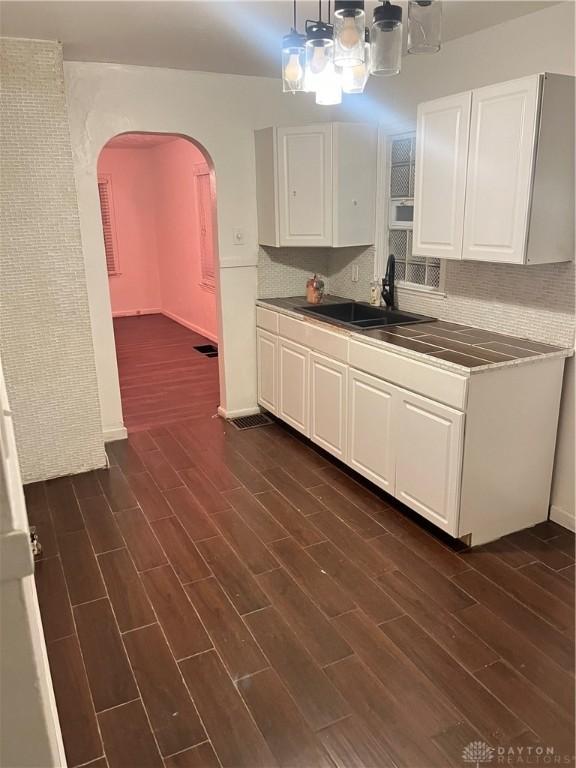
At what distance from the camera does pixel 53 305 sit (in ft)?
11.2

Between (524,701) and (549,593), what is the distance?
641mm

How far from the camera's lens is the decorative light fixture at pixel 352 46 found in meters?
1.66

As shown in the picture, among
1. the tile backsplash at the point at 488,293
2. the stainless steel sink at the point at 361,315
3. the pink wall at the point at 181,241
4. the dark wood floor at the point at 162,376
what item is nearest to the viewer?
the tile backsplash at the point at 488,293

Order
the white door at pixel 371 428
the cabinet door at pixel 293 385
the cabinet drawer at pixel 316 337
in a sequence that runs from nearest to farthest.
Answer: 1. the white door at pixel 371 428
2. the cabinet drawer at pixel 316 337
3. the cabinet door at pixel 293 385

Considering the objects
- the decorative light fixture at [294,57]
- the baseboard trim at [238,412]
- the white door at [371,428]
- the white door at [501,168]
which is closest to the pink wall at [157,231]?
the baseboard trim at [238,412]

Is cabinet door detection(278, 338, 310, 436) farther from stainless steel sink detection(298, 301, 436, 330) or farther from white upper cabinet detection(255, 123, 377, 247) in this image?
white upper cabinet detection(255, 123, 377, 247)

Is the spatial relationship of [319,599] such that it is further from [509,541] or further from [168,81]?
[168,81]

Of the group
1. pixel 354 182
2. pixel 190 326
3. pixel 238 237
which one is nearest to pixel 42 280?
pixel 238 237

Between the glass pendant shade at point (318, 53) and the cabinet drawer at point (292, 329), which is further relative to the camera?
the cabinet drawer at point (292, 329)

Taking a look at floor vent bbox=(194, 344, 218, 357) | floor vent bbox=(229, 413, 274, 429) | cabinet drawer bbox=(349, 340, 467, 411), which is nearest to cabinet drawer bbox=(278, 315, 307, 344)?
cabinet drawer bbox=(349, 340, 467, 411)

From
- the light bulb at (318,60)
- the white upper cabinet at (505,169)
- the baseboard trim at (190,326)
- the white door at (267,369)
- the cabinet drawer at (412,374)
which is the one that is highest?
the light bulb at (318,60)

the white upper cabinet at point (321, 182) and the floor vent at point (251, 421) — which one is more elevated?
the white upper cabinet at point (321, 182)

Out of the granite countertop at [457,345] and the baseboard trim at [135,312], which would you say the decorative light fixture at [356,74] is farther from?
the baseboard trim at [135,312]

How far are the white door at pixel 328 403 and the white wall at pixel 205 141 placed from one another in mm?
919
